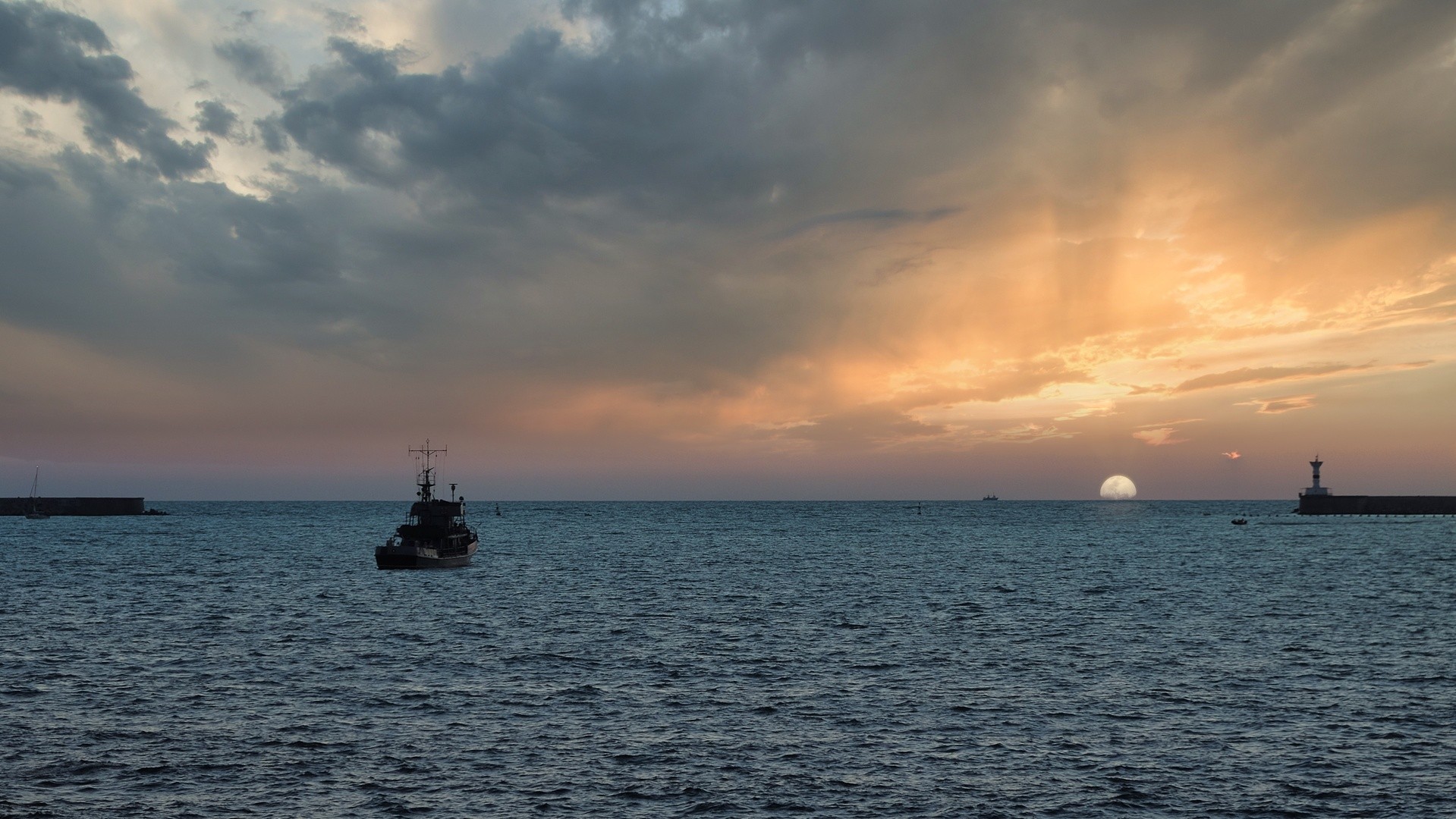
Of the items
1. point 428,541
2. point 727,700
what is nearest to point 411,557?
point 428,541

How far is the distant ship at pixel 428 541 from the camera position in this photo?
293 feet

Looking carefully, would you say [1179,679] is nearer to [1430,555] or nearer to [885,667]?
[885,667]

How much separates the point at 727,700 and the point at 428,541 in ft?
216

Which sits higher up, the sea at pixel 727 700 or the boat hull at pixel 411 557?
the boat hull at pixel 411 557

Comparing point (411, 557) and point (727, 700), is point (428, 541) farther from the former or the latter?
point (727, 700)

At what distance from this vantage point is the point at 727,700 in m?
35.3

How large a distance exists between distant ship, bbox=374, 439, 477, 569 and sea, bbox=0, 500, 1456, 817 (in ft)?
34.1

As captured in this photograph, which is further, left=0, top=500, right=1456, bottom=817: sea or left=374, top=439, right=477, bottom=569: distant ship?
left=374, top=439, right=477, bottom=569: distant ship

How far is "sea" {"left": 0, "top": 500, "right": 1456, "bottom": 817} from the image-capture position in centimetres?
2470

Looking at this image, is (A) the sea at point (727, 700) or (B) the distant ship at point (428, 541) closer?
(A) the sea at point (727, 700)

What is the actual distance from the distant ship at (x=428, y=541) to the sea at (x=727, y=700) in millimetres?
10395

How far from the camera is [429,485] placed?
96625mm

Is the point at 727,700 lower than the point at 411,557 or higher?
lower

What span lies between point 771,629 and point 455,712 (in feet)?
79.7
